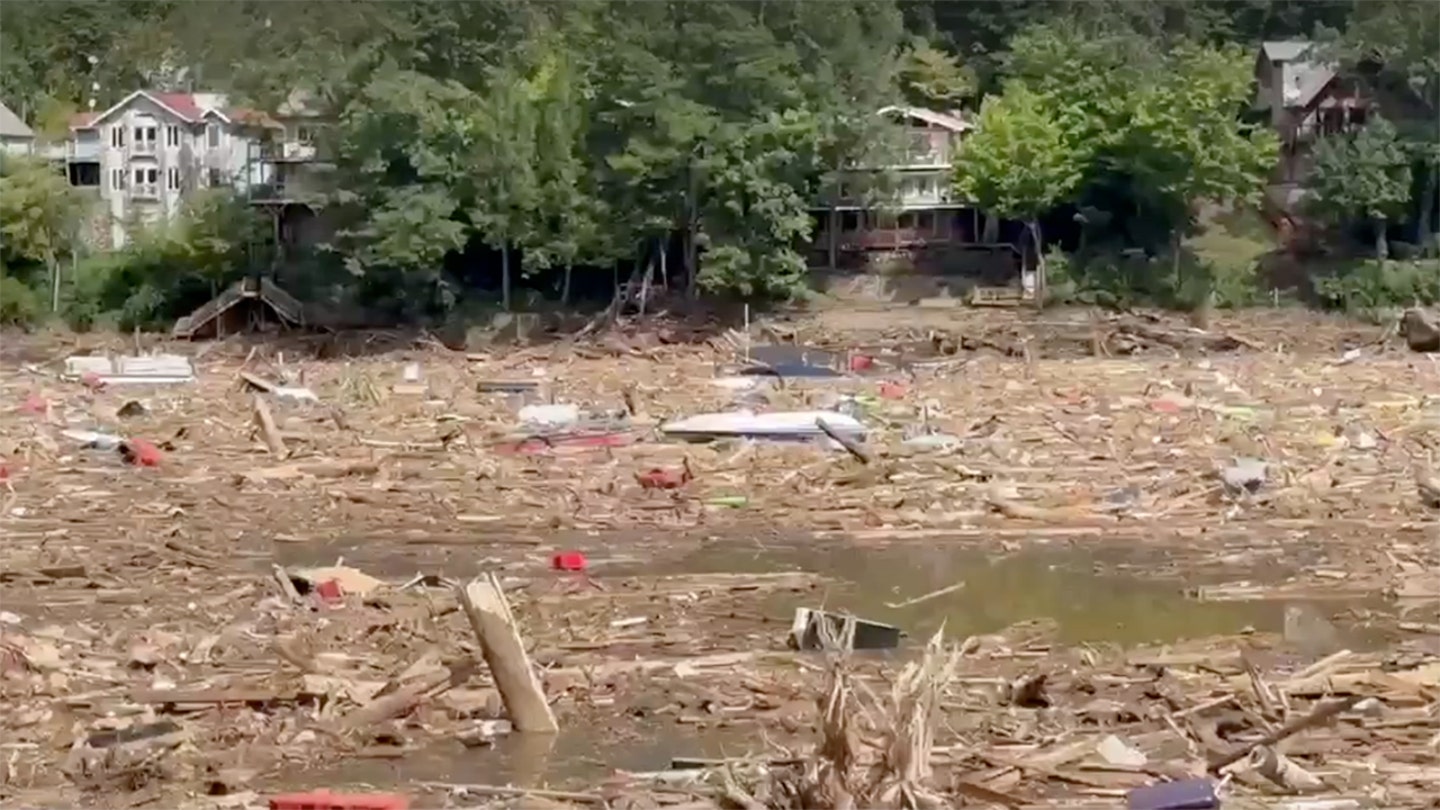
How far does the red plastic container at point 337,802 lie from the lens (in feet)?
26.3

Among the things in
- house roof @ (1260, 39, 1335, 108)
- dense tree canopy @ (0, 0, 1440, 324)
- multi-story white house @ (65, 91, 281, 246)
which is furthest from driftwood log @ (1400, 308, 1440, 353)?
multi-story white house @ (65, 91, 281, 246)

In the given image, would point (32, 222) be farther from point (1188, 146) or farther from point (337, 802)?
point (337, 802)

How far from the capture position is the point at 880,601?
13.4 meters

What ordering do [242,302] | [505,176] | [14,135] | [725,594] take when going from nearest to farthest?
1. [725,594]
2. [505,176]
3. [242,302]
4. [14,135]

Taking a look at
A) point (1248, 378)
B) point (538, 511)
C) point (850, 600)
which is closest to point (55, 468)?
point (538, 511)

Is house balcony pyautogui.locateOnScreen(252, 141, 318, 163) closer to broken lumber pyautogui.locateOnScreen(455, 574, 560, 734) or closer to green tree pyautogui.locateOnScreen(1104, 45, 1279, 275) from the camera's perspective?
green tree pyautogui.locateOnScreen(1104, 45, 1279, 275)

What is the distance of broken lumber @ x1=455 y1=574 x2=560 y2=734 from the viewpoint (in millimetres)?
9570

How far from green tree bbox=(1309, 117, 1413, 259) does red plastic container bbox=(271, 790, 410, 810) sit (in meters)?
37.9

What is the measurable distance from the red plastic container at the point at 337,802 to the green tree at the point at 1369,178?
3787cm

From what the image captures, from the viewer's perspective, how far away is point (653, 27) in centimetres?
4319

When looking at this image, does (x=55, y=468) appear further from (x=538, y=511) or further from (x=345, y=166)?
(x=345, y=166)

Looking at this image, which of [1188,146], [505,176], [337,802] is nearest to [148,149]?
[505,176]

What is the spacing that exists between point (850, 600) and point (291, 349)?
28672 millimetres

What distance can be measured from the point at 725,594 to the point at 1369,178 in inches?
1302
